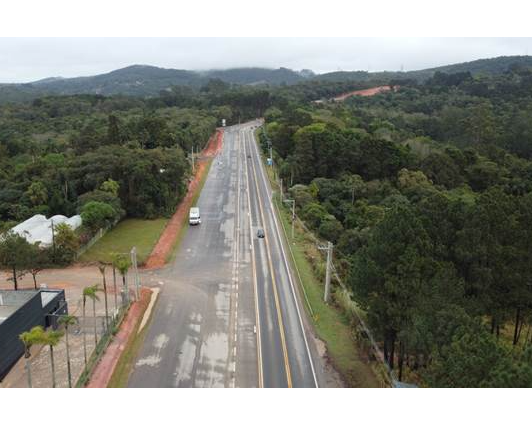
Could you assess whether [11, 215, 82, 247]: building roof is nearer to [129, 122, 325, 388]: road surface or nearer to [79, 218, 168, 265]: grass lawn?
Answer: [79, 218, 168, 265]: grass lawn

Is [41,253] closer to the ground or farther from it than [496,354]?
closer to the ground

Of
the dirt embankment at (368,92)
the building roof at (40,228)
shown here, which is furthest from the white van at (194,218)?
the dirt embankment at (368,92)

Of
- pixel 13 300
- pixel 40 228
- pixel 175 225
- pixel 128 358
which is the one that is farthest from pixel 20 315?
pixel 175 225

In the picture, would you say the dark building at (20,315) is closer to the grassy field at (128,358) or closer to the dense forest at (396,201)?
the grassy field at (128,358)

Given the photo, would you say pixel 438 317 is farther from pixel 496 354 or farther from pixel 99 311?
pixel 99 311

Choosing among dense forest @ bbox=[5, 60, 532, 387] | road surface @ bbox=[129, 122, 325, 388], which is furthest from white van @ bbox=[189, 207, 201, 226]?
dense forest @ bbox=[5, 60, 532, 387]
